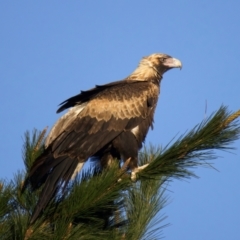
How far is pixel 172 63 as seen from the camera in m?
8.77

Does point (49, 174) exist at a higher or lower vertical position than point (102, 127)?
lower

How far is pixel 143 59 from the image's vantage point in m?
8.90

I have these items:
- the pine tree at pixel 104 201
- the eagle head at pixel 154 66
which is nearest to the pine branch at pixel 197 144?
the pine tree at pixel 104 201

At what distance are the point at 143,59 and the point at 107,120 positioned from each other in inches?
80.5

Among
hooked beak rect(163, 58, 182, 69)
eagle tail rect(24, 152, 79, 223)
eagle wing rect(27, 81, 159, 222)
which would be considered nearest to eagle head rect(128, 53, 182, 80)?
hooked beak rect(163, 58, 182, 69)

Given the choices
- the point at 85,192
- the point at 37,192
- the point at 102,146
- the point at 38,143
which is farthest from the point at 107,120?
the point at 85,192

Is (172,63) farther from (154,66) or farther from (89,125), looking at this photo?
(89,125)

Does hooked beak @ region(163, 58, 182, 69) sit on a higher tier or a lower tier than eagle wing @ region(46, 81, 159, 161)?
higher

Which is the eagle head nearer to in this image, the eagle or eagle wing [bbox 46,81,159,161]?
the eagle

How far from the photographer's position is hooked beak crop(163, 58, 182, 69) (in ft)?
28.6

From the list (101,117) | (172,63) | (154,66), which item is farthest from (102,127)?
(172,63)

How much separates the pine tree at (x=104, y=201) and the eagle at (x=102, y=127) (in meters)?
0.58

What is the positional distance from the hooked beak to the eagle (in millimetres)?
492

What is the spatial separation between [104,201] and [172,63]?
4.49 m
